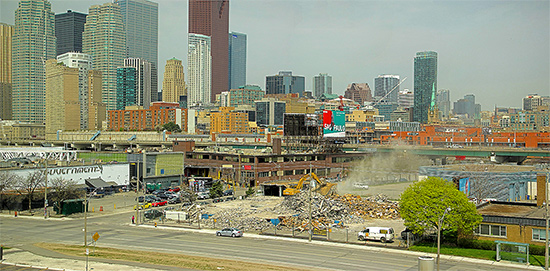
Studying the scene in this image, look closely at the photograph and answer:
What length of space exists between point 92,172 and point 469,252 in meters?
60.5

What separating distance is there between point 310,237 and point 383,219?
14.1m

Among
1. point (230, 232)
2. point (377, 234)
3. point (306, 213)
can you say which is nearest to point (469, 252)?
point (377, 234)

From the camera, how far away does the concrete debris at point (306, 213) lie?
5362 cm

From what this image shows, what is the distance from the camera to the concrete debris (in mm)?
53625

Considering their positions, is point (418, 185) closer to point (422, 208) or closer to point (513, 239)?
point (422, 208)

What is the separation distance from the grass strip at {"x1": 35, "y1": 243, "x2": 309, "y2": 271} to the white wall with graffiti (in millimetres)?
32457

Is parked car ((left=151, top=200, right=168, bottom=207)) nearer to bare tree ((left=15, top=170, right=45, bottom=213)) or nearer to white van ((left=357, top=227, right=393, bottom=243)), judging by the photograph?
bare tree ((left=15, top=170, right=45, bottom=213))

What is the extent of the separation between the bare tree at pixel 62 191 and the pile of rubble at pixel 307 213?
70.5 feet

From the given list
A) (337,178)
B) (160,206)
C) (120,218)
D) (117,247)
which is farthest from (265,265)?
(337,178)

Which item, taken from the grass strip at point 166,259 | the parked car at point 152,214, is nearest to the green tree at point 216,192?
the parked car at point 152,214

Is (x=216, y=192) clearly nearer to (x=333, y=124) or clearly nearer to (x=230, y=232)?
(x=230, y=232)

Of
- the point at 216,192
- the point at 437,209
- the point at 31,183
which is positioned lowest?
the point at 216,192

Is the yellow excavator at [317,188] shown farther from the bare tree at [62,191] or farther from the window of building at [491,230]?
the bare tree at [62,191]

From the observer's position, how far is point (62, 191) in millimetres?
66125
